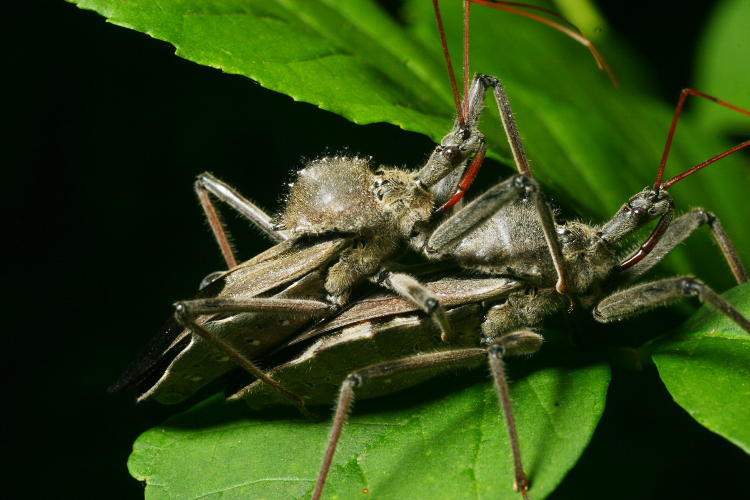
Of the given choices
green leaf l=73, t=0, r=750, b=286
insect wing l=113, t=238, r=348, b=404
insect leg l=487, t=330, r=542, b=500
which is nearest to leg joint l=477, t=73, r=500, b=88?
green leaf l=73, t=0, r=750, b=286

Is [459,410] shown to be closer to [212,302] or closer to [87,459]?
[212,302]

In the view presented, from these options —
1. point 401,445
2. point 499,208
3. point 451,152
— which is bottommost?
point 401,445

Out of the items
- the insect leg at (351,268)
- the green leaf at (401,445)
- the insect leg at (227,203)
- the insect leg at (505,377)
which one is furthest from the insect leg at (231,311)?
the insect leg at (505,377)

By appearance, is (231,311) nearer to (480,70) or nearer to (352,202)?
(352,202)

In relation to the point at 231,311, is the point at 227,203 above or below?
above

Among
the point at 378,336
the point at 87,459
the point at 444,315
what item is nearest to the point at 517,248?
the point at 444,315

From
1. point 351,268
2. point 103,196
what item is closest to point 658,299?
point 351,268

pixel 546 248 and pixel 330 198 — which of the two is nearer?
pixel 546 248
